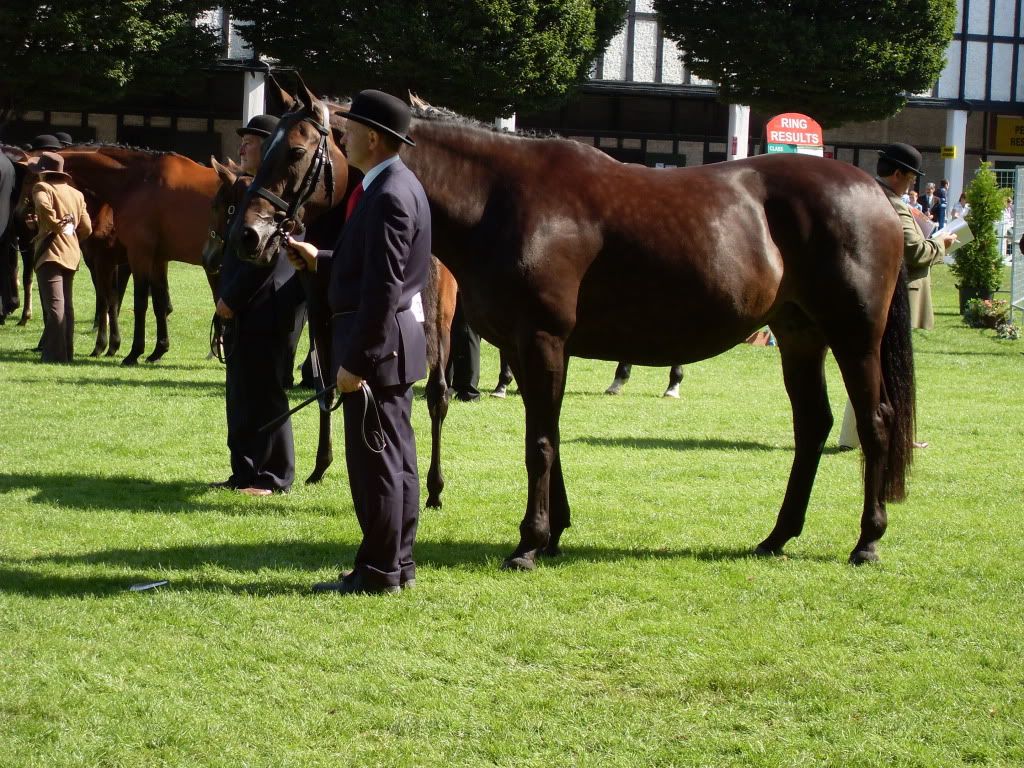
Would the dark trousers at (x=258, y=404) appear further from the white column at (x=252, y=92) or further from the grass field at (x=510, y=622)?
the white column at (x=252, y=92)

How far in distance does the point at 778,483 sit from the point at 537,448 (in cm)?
323

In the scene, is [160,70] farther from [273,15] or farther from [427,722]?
[427,722]

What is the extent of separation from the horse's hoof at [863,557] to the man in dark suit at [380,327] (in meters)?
2.37

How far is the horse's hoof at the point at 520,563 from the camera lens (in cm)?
642

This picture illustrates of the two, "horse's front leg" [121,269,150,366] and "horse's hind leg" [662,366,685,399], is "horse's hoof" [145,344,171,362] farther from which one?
"horse's hind leg" [662,366,685,399]

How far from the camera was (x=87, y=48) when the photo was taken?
30.6 m

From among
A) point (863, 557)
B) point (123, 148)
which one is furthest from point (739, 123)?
point (863, 557)

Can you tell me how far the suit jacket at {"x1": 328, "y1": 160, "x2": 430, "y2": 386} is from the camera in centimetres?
550

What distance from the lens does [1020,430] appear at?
11.7m

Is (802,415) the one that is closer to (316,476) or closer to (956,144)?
(316,476)

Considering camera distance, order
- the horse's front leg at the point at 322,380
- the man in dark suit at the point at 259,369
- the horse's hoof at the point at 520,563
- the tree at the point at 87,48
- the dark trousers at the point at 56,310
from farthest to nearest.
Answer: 1. the tree at the point at 87,48
2. the dark trousers at the point at 56,310
3. the man in dark suit at the point at 259,369
4. the horse's front leg at the point at 322,380
5. the horse's hoof at the point at 520,563

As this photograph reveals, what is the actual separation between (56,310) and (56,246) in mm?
718

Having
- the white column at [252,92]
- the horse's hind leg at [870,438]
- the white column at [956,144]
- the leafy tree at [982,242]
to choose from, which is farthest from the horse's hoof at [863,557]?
the white column at [956,144]

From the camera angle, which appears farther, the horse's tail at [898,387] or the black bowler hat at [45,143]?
the black bowler hat at [45,143]
